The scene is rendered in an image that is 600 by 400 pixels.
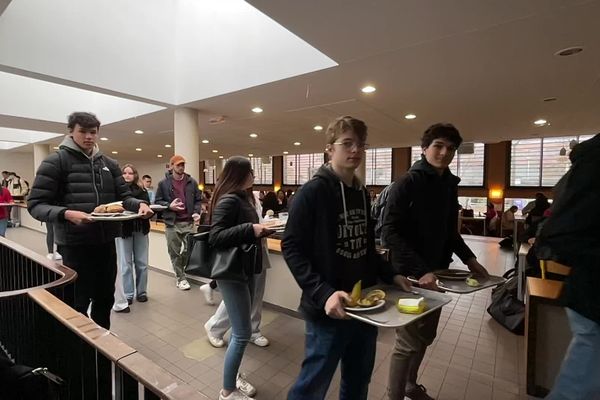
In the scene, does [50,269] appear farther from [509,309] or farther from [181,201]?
[509,309]

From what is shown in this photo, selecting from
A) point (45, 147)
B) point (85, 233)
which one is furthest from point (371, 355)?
point (45, 147)

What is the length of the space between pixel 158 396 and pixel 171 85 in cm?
447

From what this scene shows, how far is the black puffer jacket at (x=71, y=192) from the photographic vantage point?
189 centimetres

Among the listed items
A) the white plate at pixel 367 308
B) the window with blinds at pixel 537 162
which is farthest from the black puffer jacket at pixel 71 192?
the window with blinds at pixel 537 162

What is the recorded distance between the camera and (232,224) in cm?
185

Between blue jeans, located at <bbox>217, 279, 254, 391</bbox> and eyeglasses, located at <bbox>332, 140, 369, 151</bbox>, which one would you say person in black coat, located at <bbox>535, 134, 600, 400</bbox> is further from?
blue jeans, located at <bbox>217, 279, 254, 391</bbox>

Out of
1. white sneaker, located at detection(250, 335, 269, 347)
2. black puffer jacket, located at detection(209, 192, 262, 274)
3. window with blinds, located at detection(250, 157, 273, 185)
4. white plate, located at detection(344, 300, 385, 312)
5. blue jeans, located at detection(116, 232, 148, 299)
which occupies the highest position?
window with blinds, located at detection(250, 157, 273, 185)

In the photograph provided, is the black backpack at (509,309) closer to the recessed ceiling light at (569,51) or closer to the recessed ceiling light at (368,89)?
the recessed ceiling light at (569,51)

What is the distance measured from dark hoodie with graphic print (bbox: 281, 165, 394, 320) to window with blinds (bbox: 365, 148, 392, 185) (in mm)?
14155

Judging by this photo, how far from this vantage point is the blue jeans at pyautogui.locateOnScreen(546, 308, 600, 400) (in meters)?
1.36

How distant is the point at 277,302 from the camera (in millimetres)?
3467

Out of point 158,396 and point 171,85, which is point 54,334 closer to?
point 158,396

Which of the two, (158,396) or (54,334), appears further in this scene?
(54,334)

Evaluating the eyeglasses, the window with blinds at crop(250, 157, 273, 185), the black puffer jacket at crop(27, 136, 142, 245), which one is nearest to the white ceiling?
the eyeglasses
